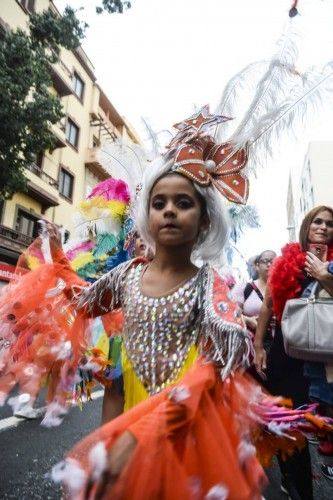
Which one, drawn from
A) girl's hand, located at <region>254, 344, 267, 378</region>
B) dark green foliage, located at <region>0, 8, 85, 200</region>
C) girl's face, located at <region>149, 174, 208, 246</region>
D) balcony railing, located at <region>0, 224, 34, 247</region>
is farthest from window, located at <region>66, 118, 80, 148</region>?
girl's face, located at <region>149, 174, 208, 246</region>

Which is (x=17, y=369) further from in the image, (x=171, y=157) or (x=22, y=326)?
(x=171, y=157)

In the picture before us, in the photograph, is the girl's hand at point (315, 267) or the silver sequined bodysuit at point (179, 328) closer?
the silver sequined bodysuit at point (179, 328)

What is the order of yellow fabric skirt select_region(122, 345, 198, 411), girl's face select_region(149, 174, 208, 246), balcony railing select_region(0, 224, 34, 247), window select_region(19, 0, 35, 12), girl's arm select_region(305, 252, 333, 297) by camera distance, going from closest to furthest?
yellow fabric skirt select_region(122, 345, 198, 411)
girl's face select_region(149, 174, 208, 246)
girl's arm select_region(305, 252, 333, 297)
balcony railing select_region(0, 224, 34, 247)
window select_region(19, 0, 35, 12)

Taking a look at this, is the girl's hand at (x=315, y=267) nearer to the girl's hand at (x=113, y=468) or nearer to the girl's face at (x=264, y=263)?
the girl's face at (x=264, y=263)

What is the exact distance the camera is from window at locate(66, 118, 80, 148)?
62.8ft

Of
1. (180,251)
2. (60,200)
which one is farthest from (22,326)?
(60,200)

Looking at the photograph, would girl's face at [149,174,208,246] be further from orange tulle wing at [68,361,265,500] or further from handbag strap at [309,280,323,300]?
handbag strap at [309,280,323,300]

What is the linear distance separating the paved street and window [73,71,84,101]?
60.2 feet

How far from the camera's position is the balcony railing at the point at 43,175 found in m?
16.4

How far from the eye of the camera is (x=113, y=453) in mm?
903

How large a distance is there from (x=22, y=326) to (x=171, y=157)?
102 cm

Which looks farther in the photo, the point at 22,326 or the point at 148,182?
the point at 22,326

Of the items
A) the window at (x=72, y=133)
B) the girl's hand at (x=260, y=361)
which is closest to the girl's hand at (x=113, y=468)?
the girl's hand at (x=260, y=361)

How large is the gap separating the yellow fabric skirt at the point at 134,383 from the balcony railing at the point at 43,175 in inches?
621
